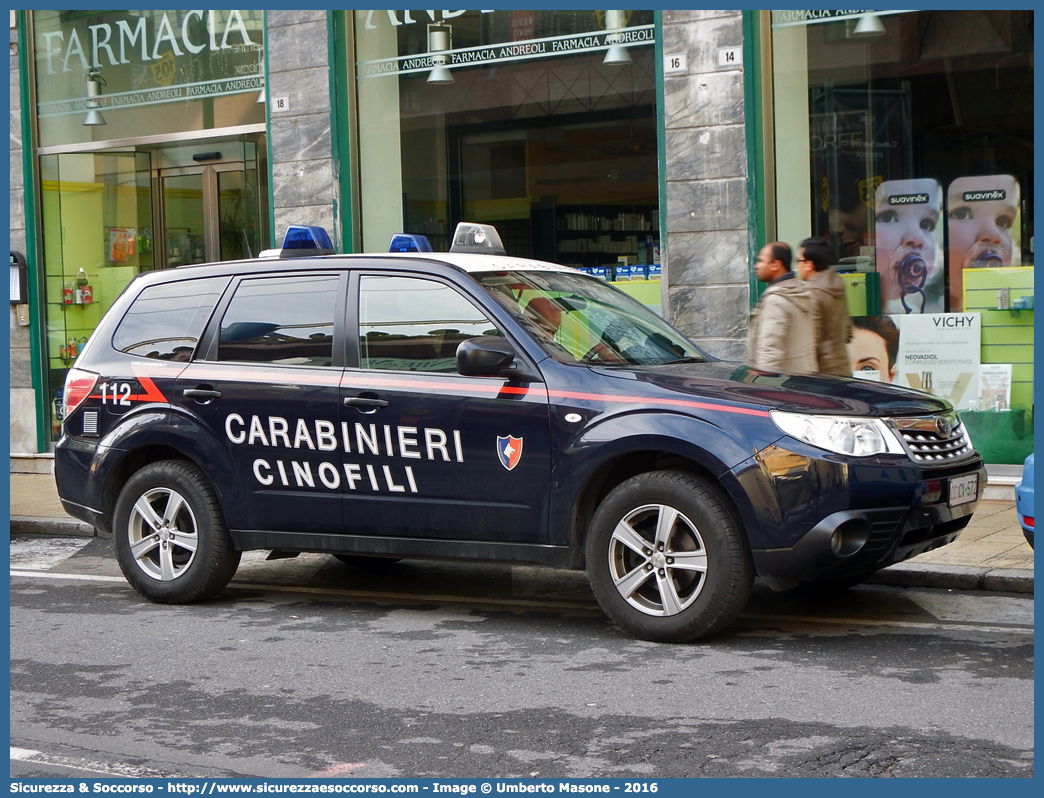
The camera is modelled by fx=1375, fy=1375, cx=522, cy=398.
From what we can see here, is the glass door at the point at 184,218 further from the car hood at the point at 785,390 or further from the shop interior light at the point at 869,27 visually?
the car hood at the point at 785,390

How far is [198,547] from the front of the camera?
7.20m

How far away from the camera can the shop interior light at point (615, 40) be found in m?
12.0

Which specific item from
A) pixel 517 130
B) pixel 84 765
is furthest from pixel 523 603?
pixel 517 130

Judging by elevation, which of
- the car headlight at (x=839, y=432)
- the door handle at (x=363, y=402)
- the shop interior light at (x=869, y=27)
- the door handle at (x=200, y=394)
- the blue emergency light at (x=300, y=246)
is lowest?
the car headlight at (x=839, y=432)

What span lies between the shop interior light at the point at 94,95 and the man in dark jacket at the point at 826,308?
9.30 metres

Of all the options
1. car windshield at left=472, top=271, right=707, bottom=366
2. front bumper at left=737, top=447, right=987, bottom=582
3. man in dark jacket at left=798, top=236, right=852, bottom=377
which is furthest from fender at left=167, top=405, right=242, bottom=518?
man in dark jacket at left=798, top=236, right=852, bottom=377

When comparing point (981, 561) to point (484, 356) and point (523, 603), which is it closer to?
point (523, 603)

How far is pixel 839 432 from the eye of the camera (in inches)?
230

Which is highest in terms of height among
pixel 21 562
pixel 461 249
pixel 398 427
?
pixel 461 249

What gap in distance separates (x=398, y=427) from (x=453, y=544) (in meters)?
0.62

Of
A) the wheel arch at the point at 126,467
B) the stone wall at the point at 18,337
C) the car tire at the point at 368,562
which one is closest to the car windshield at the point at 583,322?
the wheel arch at the point at 126,467

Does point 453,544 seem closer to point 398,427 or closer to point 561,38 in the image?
point 398,427

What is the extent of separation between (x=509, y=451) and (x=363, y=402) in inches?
32.0
